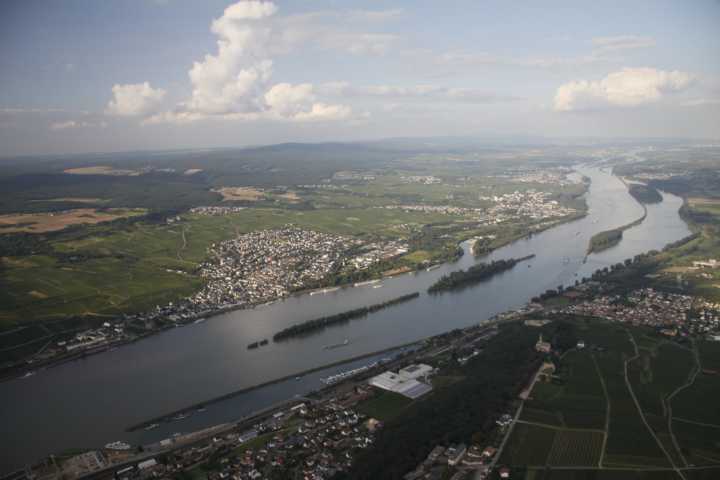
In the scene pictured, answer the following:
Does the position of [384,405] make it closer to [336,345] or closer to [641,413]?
[336,345]

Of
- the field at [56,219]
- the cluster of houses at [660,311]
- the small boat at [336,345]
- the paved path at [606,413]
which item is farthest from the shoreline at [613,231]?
the field at [56,219]

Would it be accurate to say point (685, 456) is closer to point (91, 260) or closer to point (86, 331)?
point (86, 331)

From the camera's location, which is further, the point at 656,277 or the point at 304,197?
the point at 304,197

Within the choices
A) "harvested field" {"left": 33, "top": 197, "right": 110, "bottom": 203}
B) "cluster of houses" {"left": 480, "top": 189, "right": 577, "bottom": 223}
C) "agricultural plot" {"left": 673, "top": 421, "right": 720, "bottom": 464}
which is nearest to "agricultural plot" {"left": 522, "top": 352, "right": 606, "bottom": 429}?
"agricultural plot" {"left": 673, "top": 421, "right": 720, "bottom": 464}

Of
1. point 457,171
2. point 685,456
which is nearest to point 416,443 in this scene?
point 685,456

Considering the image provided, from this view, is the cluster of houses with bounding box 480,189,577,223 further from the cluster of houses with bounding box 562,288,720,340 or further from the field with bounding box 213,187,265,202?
the field with bounding box 213,187,265,202

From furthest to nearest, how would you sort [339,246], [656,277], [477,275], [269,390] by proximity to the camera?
[339,246] < [477,275] < [656,277] < [269,390]

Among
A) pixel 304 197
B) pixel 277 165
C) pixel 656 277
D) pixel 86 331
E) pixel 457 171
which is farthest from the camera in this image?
pixel 277 165

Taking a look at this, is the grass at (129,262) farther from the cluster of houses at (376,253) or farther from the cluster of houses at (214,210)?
the cluster of houses at (376,253)
